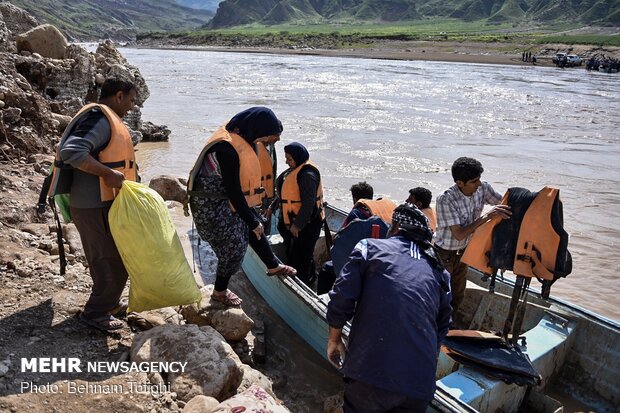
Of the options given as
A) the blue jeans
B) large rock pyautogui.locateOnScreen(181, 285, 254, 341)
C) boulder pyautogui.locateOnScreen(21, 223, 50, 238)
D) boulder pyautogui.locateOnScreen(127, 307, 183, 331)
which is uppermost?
the blue jeans

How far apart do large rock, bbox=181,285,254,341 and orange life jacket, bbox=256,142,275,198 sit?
1307 millimetres

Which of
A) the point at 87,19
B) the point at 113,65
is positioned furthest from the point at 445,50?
the point at 87,19

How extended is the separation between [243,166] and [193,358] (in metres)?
1.45

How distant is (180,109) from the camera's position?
2052 centimetres

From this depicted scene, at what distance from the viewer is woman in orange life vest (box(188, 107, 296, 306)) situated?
12.2ft

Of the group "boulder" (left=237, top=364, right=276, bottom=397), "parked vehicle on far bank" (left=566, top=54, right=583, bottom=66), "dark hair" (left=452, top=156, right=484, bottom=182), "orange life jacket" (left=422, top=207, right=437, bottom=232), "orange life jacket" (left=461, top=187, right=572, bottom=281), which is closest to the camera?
"boulder" (left=237, top=364, right=276, bottom=397)

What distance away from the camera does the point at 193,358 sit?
10.4 ft

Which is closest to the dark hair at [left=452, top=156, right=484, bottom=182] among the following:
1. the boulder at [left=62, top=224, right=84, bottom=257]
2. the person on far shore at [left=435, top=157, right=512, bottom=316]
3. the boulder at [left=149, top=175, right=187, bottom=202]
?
the person on far shore at [left=435, top=157, right=512, bottom=316]

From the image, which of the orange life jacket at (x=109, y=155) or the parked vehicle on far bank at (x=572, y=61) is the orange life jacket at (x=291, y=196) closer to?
the orange life jacket at (x=109, y=155)

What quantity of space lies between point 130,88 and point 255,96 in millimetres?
21989

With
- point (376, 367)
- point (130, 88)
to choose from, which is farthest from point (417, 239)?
point (130, 88)

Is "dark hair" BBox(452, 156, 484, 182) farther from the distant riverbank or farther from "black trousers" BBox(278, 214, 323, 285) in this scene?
the distant riverbank

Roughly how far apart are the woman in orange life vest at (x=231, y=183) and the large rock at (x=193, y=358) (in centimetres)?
83

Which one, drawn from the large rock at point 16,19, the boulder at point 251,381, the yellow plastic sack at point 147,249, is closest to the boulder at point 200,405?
the boulder at point 251,381
